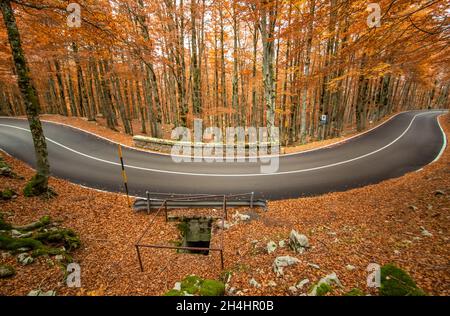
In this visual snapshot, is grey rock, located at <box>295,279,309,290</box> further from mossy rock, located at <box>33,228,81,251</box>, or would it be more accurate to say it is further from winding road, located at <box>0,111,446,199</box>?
mossy rock, located at <box>33,228,81,251</box>

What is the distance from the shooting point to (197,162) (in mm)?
12125

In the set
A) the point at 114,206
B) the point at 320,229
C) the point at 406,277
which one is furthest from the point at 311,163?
the point at 114,206

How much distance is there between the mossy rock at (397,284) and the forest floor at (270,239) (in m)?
0.27

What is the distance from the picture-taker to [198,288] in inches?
150

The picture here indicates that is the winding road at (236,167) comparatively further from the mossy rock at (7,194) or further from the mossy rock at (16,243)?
the mossy rock at (16,243)

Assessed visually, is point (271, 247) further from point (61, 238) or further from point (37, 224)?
point (37, 224)

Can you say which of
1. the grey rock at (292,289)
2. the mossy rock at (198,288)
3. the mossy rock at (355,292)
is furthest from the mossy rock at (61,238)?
the mossy rock at (355,292)

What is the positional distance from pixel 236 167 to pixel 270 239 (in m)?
5.94

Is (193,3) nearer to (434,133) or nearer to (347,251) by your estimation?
(347,251)

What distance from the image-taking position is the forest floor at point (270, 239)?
3.96 metres

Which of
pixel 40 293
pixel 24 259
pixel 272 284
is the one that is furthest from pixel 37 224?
pixel 272 284

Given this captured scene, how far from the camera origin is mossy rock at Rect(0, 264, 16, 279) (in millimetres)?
3711

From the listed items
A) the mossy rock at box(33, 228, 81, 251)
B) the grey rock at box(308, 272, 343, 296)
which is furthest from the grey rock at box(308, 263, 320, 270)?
the mossy rock at box(33, 228, 81, 251)
